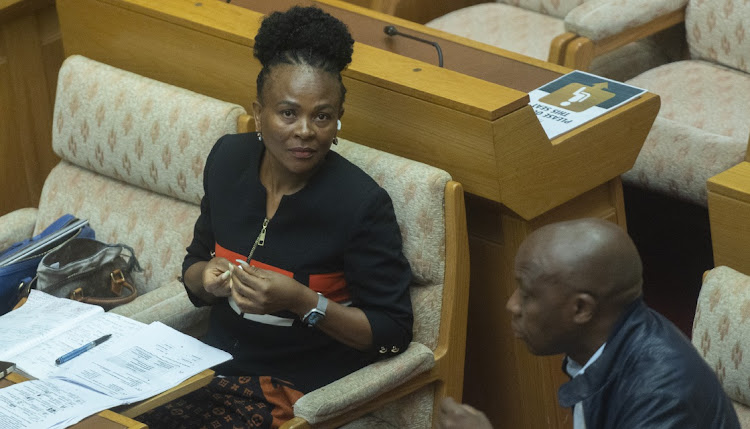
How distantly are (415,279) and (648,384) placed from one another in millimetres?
999

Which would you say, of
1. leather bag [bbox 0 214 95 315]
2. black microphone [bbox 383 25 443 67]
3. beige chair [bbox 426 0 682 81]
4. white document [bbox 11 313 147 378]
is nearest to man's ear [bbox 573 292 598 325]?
white document [bbox 11 313 147 378]

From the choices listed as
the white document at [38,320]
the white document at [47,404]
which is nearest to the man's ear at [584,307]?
the white document at [47,404]

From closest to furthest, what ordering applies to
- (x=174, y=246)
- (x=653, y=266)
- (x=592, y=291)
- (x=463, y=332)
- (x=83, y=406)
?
(x=592, y=291) < (x=83, y=406) < (x=463, y=332) < (x=174, y=246) < (x=653, y=266)

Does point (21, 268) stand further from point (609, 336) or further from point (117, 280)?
point (609, 336)

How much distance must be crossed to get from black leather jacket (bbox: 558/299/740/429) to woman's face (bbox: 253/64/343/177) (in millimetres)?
892

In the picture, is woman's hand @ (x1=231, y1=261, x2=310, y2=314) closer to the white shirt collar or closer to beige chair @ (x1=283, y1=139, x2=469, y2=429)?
beige chair @ (x1=283, y1=139, x2=469, y2=429)

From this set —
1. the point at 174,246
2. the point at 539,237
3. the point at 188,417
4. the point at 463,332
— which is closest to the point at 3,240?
the point at 174,246

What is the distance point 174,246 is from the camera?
3.11 m

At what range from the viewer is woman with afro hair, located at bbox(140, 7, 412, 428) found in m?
2.45

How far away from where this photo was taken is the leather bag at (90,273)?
2.94 m

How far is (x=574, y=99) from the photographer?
2.89 m

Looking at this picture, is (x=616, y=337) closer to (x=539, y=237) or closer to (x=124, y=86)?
(x=539, y=237)

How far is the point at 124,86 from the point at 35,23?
1159mm

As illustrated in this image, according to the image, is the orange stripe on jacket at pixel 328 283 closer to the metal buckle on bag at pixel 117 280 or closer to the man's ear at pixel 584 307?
the metal buckle on bag at pixel 117 280
